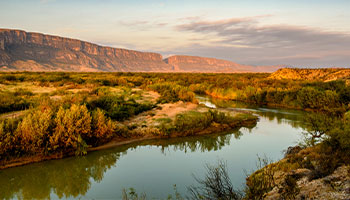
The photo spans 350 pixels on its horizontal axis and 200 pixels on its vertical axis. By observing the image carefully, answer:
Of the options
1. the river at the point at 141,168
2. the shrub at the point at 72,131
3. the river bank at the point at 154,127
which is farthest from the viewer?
the shrub at the point at 72,131

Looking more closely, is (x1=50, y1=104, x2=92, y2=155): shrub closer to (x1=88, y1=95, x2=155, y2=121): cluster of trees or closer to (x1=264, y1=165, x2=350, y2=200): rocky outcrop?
(x1=88, y1=95, x2=155, y2=121): cluster of trees

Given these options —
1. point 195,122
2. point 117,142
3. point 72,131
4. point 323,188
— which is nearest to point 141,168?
point 117,142

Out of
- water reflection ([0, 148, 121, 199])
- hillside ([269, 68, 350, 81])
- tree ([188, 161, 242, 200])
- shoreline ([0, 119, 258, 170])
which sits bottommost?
water reflection ([0, 148, 121, 199])

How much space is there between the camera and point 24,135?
8758 mm

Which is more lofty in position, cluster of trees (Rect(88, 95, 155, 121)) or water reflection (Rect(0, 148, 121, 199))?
cluster of trees (Rect(88, 95, 155, 121))

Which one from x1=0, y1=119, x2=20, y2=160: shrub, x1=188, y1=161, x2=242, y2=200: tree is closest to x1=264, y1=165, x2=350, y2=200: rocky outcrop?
x1=188, y1=161, x2=242, y2=200: tree

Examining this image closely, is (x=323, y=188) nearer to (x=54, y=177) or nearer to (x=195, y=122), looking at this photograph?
(x=54, y=177)

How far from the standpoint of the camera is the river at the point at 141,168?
7.15 m

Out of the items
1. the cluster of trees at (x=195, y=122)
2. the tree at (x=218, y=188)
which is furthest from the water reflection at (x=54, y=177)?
the cluster of trees at (x=195, y=122)

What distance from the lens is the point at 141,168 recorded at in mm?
8859

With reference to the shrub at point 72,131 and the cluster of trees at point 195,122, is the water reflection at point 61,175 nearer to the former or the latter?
the shrub at point 72,131

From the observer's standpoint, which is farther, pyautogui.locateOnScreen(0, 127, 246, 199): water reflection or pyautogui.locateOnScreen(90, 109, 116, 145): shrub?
pyautogui.locateOnScreen(90, 109, 116, 145): shrub

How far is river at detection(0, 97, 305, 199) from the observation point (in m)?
7.15

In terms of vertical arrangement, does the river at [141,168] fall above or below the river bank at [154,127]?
below
